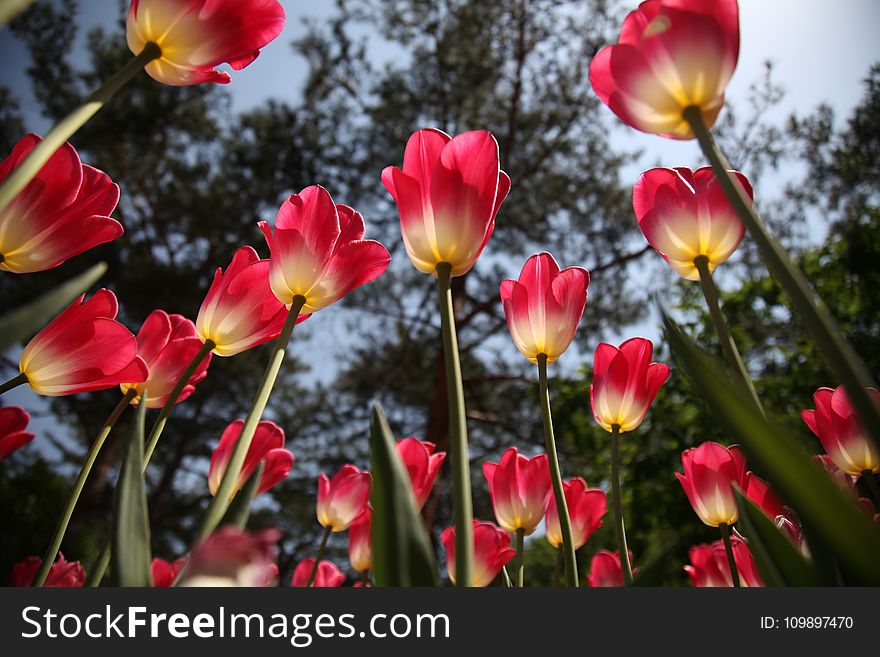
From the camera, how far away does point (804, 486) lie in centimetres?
23

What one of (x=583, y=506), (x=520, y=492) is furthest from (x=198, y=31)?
(x=583, y=506)

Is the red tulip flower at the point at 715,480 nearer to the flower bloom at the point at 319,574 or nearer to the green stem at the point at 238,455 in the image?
the green stem at the point at 238,455

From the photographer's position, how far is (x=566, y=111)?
6.09 m

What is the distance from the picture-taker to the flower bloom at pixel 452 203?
14.1 inches

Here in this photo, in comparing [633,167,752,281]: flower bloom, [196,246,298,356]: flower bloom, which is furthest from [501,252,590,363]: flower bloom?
[196,246,298,356]: flower bloom

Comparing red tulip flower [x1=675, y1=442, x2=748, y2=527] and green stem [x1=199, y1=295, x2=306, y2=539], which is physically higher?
red tulip flower [x1=675, y1=442, x2=748, y2=527]

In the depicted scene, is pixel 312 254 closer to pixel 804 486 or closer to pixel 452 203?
pixel 452 203

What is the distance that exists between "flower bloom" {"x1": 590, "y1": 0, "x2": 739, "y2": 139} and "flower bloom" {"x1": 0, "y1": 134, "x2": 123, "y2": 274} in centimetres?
31

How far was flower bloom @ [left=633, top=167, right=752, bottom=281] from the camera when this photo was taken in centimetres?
40

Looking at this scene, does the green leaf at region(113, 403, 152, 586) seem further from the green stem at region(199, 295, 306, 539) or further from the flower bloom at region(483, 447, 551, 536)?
the flower bloom at region(483, 447, 551, 536)

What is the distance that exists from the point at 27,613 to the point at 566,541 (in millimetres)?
262

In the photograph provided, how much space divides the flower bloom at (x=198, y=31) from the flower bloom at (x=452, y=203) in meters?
0.11

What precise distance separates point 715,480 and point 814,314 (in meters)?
0.36

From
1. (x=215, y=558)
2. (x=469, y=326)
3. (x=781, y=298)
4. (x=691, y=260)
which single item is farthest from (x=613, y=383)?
(x=469, y=326)
